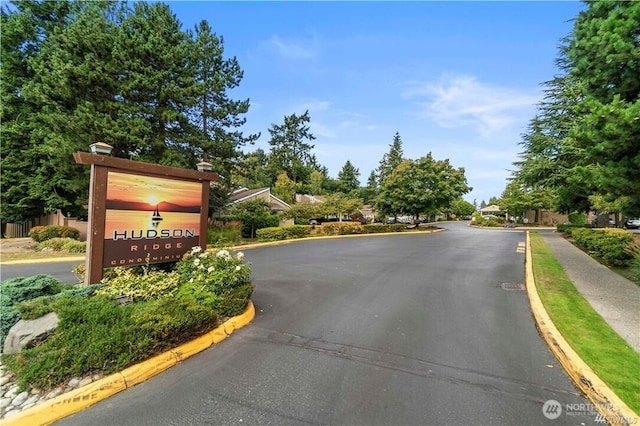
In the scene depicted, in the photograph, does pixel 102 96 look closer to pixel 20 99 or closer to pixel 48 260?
pixel 48 260

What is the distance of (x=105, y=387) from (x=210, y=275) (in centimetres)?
223

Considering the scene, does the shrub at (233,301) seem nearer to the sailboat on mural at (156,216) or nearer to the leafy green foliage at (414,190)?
the sailboat on mural at (156,216)

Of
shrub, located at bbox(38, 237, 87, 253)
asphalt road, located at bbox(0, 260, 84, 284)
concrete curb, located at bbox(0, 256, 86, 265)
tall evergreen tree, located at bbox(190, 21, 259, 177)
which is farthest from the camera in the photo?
tall evergreen tree, located at bbox(190, 21, 259, 177)

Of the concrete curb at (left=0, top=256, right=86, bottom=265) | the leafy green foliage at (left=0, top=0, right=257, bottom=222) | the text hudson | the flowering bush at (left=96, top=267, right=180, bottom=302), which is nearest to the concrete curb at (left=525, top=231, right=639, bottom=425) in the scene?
the flowering bush at (left=96, top=267, right=180, bottom=302)

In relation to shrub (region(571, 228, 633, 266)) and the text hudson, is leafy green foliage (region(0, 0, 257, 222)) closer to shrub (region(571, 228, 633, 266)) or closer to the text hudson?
the text hudson

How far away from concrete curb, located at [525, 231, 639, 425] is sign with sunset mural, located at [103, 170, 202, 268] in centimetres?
612

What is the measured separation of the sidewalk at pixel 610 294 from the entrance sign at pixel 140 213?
718cm

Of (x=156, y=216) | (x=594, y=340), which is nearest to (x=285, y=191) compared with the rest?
(x=156, y=216)

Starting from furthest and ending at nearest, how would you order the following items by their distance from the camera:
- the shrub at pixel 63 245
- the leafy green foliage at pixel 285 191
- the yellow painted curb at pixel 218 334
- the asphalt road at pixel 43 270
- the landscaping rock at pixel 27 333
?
1. the leafy green foliage at pixel 285 191
2. the shrub at pixel 63 245
3. the asphalt road at pixel 43 270
4. the yellow painted curb at pixel 218 334
5. the landscaping rock at pixel 27 333

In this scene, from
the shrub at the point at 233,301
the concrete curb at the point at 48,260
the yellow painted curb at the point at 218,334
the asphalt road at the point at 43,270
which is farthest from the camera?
the concrete curb at the point at 48,260

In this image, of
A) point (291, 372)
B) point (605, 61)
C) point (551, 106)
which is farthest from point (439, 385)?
point (551, 106)

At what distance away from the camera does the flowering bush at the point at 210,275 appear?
481 centimetres

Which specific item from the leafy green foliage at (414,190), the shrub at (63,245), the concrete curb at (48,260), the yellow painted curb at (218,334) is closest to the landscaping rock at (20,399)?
the yellow painted curb at (218,334)

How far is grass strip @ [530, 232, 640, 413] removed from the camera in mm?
3121
